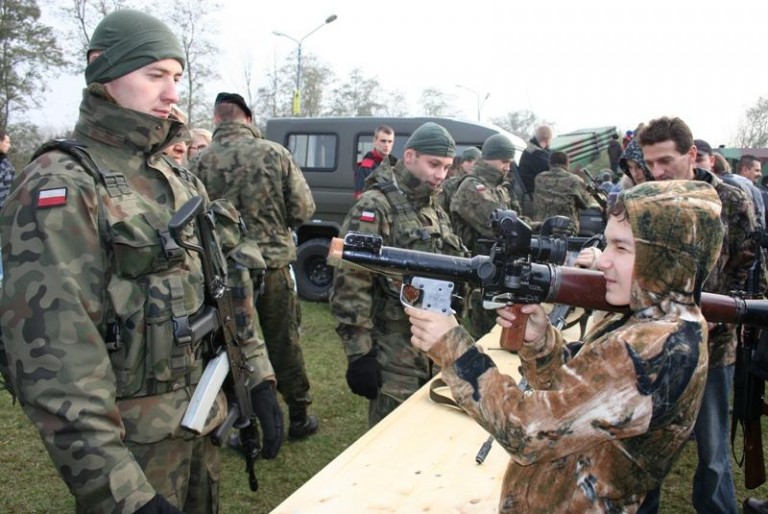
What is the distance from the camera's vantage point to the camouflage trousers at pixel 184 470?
1.66 meters

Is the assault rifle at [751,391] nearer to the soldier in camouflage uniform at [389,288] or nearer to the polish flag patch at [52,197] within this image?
the soldier in camouflage uniform at [389,288]

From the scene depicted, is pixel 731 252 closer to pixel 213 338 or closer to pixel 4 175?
pixel 213 338

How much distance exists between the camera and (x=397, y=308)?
10.5 feet

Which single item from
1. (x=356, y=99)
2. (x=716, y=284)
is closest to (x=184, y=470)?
(x=716, y=284)

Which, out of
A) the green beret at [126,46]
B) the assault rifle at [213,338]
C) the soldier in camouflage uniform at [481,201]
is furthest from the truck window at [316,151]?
the green beret at [126,46]

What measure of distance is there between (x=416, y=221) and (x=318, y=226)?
523 cm

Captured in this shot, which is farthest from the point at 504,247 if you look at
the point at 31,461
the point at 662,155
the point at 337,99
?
the point at 337,99

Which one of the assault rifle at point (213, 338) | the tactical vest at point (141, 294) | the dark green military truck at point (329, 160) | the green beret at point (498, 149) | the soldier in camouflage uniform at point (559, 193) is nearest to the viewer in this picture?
the tactical vest at point (141, 294)

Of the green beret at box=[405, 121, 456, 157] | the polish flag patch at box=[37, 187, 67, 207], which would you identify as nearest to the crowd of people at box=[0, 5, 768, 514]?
the polish flag patch at box=[37, 187, 67, 207]

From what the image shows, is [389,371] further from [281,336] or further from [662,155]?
[662,155]

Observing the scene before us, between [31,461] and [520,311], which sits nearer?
[520,311]

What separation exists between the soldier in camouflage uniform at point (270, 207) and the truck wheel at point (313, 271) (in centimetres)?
379

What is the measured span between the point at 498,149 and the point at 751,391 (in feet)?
10.9

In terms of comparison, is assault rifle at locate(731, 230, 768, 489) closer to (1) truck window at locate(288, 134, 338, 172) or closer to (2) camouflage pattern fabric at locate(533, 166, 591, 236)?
(2) camouflage pattern fabric at locate(533, 166, 591, 236)
